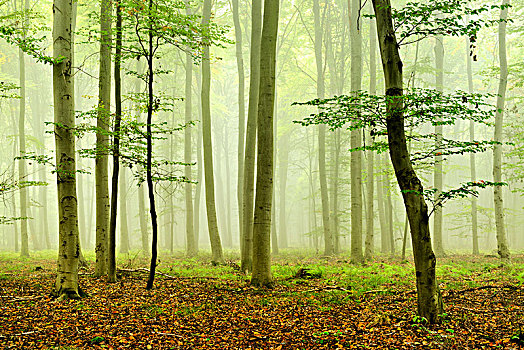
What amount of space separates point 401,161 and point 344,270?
7.48 m

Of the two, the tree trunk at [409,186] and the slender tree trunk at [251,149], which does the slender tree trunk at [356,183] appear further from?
the tree trunk at [409,186]

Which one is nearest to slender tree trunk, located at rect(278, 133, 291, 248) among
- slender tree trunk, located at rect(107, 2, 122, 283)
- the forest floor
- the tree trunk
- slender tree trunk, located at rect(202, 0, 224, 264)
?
slender tree trunk, located at rect(202, 0, 224, 264)

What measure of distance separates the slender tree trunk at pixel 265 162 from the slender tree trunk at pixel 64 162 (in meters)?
4.12

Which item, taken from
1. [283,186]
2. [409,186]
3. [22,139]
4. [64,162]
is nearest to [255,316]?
[409,186]

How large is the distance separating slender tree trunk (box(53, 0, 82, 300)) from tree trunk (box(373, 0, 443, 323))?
254 inches

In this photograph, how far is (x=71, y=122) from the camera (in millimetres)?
8273

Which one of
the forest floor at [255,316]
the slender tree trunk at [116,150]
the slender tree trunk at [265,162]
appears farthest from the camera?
the slender tree trunk at [265,162]

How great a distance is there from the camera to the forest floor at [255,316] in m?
5.65

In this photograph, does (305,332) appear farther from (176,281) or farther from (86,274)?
(86,274)

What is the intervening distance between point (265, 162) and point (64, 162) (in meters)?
4.54

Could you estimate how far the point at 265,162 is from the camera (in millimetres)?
9594

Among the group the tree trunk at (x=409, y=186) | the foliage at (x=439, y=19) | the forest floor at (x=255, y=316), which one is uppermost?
the foliage at (x=439, y=19)

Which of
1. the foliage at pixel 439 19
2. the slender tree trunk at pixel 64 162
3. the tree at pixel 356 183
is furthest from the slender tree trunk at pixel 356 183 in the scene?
the slender tree trunk at pixel 64 162

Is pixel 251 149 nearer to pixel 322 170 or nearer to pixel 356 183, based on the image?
pixel 356 183
